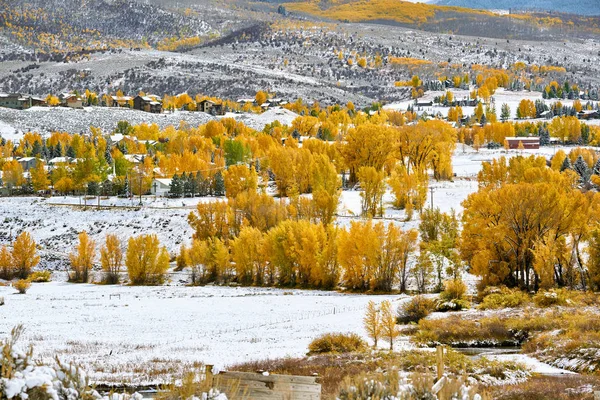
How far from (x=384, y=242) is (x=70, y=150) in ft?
233

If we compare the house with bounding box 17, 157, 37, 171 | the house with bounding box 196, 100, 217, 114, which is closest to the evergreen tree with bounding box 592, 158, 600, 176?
the house with bounding box 17, 157, 37, 171

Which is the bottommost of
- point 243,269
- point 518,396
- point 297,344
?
point 243,269

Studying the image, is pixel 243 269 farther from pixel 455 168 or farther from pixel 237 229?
pixel 455 168

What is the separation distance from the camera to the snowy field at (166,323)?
2602cm

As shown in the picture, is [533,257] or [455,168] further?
[455,168]

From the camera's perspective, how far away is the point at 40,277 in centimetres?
6188

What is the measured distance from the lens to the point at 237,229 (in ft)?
223

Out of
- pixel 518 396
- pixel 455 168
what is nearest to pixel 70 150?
pixel 455 168

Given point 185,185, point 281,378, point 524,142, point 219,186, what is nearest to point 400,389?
point 281,378

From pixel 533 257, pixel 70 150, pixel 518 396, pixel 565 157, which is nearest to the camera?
pixel 518 396

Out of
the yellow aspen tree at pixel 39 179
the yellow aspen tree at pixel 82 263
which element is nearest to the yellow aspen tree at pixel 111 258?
the yellow aspen tree at pixel 82 263

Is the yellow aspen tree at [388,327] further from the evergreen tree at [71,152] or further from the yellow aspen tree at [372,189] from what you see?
the evergreen tree at [71,152]

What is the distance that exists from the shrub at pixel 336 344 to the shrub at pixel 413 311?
884 cm

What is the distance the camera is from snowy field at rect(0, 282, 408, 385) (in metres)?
26.0
